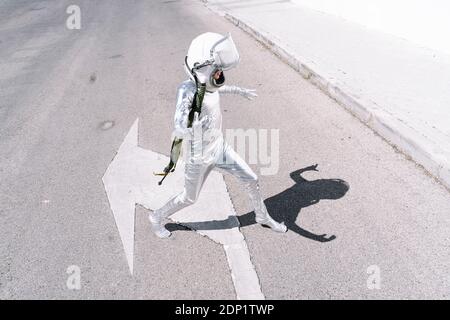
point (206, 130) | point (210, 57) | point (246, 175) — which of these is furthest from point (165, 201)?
point (210, 57)

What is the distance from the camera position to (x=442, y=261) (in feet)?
10.9

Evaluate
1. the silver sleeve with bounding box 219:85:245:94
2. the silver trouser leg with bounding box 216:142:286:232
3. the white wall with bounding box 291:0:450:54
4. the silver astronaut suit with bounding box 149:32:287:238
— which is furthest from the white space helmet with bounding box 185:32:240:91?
the white wall with bounding box 291:0:450:54

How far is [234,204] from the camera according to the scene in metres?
4.25

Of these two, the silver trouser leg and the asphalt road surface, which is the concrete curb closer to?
the asphalt road surface

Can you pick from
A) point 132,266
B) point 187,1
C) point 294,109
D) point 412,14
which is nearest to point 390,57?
point 412,14

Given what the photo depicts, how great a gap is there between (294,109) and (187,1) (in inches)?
542

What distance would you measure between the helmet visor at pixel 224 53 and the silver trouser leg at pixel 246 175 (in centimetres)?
78

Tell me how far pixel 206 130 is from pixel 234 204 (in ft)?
4.29

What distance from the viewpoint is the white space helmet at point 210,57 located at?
9.49ft

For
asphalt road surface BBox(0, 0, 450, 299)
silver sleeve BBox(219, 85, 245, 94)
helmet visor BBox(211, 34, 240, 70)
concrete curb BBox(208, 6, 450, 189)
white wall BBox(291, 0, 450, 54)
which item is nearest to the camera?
helmet visor BBox(211, 34, 240, 70)

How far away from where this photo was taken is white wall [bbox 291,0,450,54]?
24.4 feet

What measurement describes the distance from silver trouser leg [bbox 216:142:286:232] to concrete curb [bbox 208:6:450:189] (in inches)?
81.5

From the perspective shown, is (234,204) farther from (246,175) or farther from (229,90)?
(229,90)
